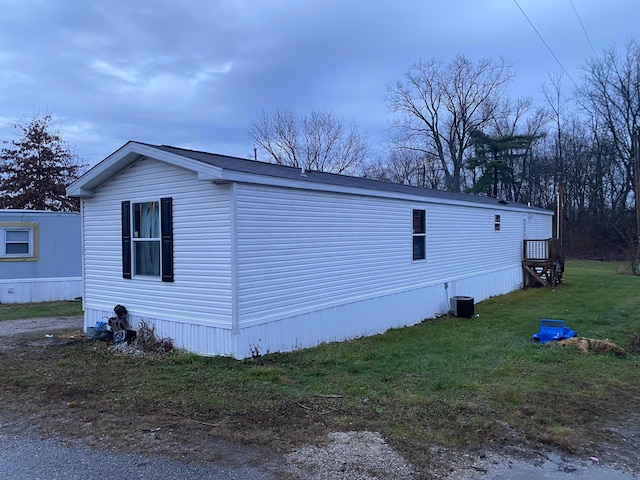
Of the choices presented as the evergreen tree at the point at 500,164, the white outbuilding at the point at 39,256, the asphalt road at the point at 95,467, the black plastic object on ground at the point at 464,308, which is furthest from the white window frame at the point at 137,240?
the evergreen tree at the point at 500,164

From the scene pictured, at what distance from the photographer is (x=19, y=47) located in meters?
11.5

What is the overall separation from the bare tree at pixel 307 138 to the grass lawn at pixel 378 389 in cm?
2381

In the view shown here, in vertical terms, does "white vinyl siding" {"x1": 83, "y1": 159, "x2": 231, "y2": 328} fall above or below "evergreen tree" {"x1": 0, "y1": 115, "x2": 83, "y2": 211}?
below

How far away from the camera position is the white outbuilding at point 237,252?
6531 mm

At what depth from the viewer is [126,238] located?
775 cm

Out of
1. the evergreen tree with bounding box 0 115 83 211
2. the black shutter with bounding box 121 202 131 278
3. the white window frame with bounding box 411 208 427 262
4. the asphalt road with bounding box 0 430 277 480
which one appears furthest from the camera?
the evergreen tree with bounding box 0 115 83 211

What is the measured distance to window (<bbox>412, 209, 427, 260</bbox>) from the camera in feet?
35.2

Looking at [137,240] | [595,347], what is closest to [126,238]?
[137,240]

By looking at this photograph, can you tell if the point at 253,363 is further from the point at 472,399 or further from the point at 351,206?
the point at 351,206

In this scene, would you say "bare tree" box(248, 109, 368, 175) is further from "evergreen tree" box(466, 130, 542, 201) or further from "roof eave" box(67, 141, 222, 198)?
"roof eave" box(67, 141, 222, 198)

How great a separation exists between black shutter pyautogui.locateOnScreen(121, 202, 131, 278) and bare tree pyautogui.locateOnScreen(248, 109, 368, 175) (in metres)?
23.4

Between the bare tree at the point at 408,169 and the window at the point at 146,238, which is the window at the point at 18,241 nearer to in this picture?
the window at the point at 146,238

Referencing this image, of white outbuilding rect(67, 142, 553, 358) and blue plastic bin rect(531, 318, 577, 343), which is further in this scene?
blue plastic bin rect(531, 318, 577, 343)

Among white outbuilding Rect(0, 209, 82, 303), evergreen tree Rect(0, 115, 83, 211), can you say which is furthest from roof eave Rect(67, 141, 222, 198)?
evergreen tree Rect(0, 115, 83, 211)
